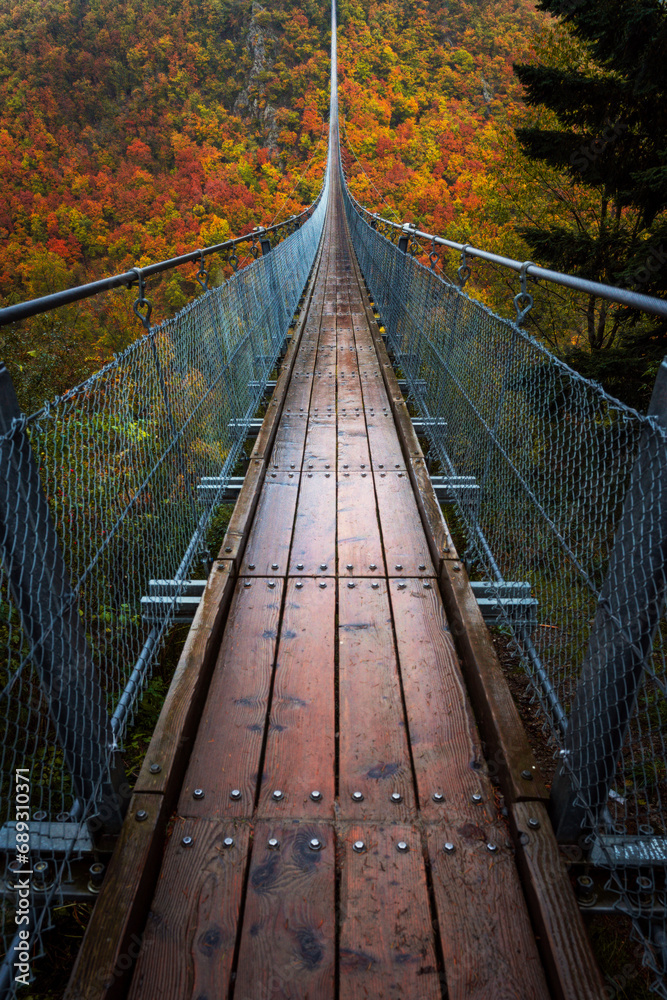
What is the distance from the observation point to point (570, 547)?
221 centimetres

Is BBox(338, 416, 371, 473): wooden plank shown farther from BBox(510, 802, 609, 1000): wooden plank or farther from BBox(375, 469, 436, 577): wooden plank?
BBox(510, 802, 609, 1000): wooden plank

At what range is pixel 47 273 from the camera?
34.1 m

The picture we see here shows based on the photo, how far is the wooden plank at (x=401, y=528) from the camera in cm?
240

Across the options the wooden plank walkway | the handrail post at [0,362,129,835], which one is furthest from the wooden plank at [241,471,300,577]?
the handrail post at [0,362,129,835]

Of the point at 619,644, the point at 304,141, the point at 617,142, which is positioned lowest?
the point at 619,644

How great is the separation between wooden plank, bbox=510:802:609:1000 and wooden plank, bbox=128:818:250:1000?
60 cm

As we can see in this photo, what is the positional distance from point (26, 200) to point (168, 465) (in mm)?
51995

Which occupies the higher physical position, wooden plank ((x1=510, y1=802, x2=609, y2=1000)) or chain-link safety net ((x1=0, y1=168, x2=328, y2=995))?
chain-link safety net ((x1=0, y1=168, x2=328, y2=995))

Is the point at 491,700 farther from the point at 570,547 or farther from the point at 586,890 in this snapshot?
the point at 570,547

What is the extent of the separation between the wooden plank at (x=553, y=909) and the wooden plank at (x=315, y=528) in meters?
1.19

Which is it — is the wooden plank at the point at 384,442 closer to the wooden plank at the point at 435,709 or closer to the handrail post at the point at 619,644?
the wooden plank at the point at 435,709

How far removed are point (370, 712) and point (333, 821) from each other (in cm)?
36

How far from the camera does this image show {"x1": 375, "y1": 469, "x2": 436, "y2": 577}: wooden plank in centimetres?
240

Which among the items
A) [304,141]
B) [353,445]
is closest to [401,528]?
[353,445]
